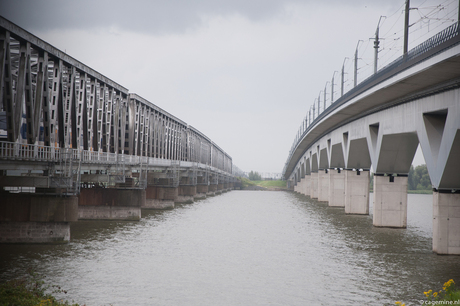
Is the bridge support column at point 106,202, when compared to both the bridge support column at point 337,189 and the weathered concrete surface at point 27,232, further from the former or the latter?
the bridge support column at point 337,189

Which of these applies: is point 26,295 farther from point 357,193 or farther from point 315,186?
point 315,186

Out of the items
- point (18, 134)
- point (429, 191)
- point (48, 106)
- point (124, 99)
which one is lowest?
point (429, 191)

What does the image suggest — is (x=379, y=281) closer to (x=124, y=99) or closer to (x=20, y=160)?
(x=20, y=160)

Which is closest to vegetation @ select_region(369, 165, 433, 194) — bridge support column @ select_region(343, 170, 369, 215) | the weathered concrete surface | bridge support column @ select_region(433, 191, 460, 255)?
bridge support column @ select_region(343, 170, 369, 215)

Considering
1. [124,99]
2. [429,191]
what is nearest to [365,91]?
[124,99]

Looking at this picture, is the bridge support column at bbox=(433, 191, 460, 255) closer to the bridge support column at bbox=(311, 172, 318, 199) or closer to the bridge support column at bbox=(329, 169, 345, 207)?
the bridge support column at bbox=(329, 169, 345, 207)

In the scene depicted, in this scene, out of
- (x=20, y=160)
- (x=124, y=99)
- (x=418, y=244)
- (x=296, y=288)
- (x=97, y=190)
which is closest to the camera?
(x=296, y=288)

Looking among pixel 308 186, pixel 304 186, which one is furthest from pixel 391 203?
pixel 304 186

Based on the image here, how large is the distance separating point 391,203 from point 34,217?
98.6 ft

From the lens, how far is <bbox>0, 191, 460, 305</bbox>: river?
61.6 ft

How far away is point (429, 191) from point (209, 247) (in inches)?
5855

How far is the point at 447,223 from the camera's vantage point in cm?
2645

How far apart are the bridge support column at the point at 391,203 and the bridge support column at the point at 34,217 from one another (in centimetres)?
2681

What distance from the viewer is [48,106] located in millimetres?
34719
